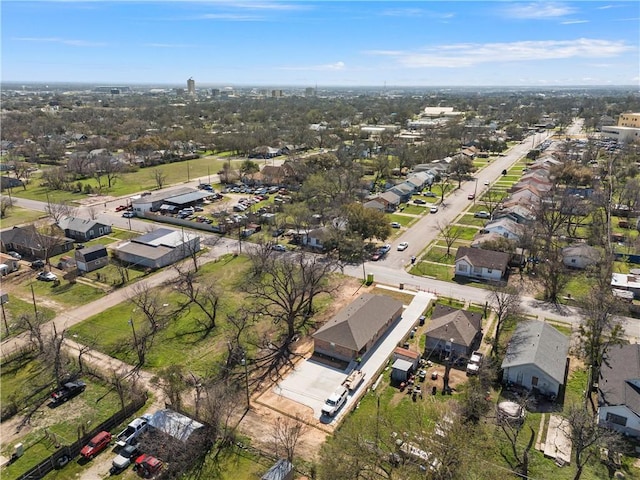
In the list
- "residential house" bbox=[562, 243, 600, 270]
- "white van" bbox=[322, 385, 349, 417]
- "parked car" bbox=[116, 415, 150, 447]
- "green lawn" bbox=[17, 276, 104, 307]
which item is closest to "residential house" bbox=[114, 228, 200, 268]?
"green lawn" bbox=[17, 276, 104, 307]

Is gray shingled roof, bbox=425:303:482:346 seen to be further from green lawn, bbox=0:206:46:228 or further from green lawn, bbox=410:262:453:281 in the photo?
green lawn, bbox=0:206:46:228

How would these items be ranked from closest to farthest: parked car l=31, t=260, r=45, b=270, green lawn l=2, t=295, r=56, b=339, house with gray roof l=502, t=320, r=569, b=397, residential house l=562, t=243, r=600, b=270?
1. house with gray roof l=502, t=320, r=569, b=397
2. green lawn l=2, t=295, r=56, b=339
3. residential house l=562, t=243, r=600, b=270
4. parked car l=31, t=260, r=45, b=270

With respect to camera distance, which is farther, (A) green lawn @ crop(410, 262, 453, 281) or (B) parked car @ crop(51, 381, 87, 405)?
(A) green lawn @ crop(410, 262, 453, 281)

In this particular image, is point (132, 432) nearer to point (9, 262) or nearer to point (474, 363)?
point (474, 363)

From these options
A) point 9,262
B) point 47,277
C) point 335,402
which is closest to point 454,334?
point 335,402

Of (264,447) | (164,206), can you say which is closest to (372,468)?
(264,447)

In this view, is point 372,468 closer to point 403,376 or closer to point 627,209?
point 403,376

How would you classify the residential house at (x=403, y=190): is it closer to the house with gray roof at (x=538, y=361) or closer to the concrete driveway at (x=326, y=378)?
the concrete driveway at (x=326, y=378)

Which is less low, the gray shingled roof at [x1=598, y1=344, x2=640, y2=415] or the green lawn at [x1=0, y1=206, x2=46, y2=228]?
the gray shingled roof at [x1=598, y1=344, x2=640, y2=415]
